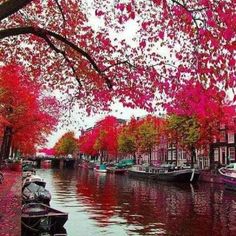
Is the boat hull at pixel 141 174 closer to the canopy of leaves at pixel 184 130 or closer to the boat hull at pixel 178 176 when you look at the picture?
the boat hull at pixel 178 176

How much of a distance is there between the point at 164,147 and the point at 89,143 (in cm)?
5460

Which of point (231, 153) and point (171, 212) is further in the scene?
point (231, 153)

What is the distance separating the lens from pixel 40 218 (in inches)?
782

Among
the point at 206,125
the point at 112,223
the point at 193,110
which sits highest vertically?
the point at 206,125

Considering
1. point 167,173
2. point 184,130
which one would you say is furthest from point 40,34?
point 184,130

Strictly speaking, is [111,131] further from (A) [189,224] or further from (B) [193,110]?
(B) [193,110]

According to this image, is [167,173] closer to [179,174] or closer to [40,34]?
[179,174]

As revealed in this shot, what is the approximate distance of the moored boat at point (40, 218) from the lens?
19.6 metres

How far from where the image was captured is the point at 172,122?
70.0 m

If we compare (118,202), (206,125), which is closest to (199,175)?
(206,125)

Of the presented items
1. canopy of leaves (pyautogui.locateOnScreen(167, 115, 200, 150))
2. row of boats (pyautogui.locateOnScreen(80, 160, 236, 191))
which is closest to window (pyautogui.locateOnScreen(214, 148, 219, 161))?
row of boats (pyautogui.locateOnScreen(80, 160, 236, 191))

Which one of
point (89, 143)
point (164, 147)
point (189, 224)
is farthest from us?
point (89, 143)

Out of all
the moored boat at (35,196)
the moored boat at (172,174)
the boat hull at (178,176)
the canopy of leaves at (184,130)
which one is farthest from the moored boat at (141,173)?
the moored boat at (35,196)

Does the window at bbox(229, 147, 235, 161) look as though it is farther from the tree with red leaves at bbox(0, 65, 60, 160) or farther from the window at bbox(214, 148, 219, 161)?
the tree with red leaves at bbox(0, 65, 60, 160)
